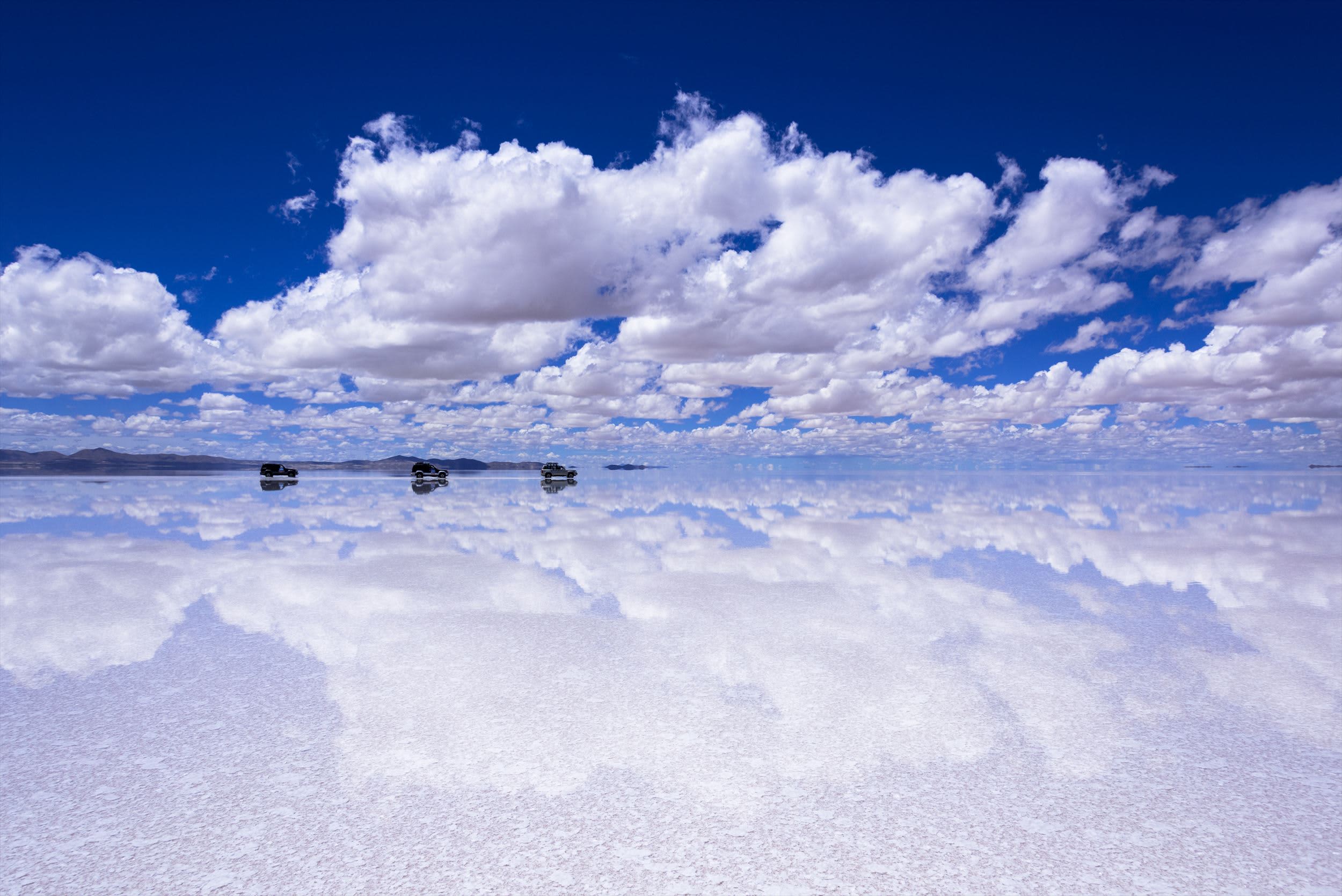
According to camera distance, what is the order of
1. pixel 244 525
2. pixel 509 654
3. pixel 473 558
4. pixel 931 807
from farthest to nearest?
1. pixel 244 525
2. pixel 473 558
3. pixel 509 654
4. pixel 931 807

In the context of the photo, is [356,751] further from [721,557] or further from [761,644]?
[721,557]

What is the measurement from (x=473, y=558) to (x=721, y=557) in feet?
17.9

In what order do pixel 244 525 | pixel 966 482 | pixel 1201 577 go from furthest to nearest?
1. pixel 966 482
2. pixel 244 525
3. pixel 1201 577

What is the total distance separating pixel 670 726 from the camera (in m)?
6.79

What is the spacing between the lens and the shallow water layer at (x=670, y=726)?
4570 mm

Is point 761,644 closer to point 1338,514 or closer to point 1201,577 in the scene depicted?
point 1201,577

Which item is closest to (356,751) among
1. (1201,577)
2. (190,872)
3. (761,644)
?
(190,872)

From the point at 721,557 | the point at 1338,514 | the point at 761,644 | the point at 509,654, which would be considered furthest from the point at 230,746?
Answer: the point at 1338,514

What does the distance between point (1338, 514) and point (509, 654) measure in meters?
36.1

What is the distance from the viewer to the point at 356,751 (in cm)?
622

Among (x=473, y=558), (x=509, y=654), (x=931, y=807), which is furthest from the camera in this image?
(x=473, y=558)

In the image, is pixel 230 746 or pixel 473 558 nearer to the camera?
pixel 230 746

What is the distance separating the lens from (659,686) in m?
8.01

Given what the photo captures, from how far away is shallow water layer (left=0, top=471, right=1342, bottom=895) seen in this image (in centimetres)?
457
